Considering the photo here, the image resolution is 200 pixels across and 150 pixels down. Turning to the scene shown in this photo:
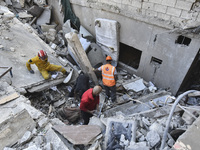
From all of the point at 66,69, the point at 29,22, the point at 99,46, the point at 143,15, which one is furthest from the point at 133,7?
the point at 29,22

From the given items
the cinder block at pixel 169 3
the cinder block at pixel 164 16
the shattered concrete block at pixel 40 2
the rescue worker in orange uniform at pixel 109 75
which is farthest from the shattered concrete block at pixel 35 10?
the cinder block at pixel 169 3

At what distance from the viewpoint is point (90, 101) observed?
4.15 metres

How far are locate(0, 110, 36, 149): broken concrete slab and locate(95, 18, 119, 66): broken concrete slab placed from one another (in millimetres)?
4532

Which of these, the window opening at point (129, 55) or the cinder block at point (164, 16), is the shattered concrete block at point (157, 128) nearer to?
the cinder block at point (164, 16)

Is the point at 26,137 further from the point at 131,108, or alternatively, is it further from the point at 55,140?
the point at 131,108

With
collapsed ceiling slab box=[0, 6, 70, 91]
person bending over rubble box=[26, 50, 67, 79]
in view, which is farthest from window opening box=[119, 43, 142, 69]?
person bending over rubble box=[26, 50, 67, 79]

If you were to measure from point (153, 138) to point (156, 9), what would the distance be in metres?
3.90

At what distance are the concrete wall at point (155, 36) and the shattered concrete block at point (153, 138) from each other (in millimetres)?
3222

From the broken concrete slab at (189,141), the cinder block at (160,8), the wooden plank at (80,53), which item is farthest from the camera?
the wooden plank at (80,53)

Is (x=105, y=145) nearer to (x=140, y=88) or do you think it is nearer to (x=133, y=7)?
(x=140, y=88)

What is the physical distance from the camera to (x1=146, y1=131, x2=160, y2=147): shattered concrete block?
262 centimetres

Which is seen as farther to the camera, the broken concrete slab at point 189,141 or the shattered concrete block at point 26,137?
the shattered concrete block at point 26,137

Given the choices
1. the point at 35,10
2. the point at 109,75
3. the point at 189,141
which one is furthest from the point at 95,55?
the point at 189,141

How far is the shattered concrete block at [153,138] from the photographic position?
262cm
